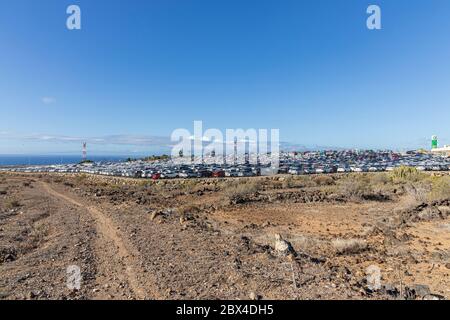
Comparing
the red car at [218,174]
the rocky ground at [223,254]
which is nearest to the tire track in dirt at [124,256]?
the rocky ground at [223,254]

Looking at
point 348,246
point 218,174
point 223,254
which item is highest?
point 223,254

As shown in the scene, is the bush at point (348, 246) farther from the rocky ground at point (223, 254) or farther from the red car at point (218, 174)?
the red car at point (218, 174)

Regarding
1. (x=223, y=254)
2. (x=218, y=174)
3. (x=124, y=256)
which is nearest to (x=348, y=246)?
(x=223, y=254)

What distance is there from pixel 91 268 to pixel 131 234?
3.77m

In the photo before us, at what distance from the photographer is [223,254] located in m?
9.87

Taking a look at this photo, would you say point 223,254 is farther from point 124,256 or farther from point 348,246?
point 348,246

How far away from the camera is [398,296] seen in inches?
268

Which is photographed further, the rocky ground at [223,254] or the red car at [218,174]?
the red car at [218,174]

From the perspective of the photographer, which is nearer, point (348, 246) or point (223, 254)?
point (223, 254)

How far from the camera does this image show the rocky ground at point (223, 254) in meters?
7.11

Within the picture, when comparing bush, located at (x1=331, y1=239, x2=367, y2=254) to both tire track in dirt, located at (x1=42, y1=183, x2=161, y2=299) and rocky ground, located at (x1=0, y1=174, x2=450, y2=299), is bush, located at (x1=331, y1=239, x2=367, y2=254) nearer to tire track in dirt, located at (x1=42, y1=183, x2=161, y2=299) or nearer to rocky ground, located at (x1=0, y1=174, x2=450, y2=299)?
rocky ground, located at (x1=0, y1=174, x2=450, y2=299)

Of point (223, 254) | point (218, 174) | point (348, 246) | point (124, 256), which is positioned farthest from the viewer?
point (218, 174)
